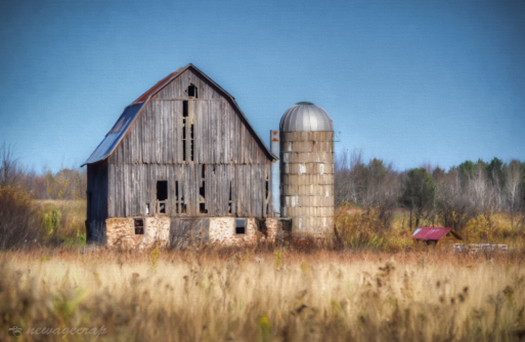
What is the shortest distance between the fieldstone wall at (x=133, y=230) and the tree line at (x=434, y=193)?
13.7 meters

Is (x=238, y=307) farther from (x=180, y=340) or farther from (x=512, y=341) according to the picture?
(x=512, y=341)

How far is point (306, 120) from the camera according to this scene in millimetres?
26766

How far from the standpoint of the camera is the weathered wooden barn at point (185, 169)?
2319 cm

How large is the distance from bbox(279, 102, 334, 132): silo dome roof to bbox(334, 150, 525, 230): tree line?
8.07 meters

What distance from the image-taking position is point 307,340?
485 centimetres

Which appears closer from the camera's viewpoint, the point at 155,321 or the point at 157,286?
the point at 155,321

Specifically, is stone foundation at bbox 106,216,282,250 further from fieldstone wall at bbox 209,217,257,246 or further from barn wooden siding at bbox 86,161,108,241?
barn wooden siding at bbox 86,161,108,241

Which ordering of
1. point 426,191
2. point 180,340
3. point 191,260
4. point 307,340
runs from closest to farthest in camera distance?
1. point 307,340
2. point 180,340
3. point 191,260
4. point 426,191

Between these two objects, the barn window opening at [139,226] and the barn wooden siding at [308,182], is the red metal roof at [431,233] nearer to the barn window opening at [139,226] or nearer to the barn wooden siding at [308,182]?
the barn wooden siding at [308,182]

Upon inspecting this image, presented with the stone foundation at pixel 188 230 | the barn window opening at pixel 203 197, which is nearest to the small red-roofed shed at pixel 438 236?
the stone foundation at pixel 188 230

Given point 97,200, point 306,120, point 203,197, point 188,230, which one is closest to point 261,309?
point 188,230

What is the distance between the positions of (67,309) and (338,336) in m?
2.59

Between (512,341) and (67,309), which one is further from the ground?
(67,309)

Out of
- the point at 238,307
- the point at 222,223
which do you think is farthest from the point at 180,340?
the point at 222,223
